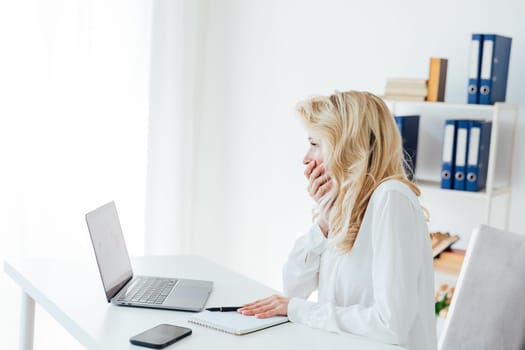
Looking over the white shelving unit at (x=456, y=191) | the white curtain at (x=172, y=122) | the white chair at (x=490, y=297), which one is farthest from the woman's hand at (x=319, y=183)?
the white curtain at (x=172, y=122)

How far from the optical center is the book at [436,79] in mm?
3016

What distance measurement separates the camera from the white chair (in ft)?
6.38

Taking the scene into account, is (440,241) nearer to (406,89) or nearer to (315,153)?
(406,89)

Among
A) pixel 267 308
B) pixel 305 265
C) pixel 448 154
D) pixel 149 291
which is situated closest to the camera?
pixel 267 308

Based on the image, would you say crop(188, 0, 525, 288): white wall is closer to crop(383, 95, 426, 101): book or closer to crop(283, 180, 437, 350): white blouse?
crop(383, 95, 426, 101): book

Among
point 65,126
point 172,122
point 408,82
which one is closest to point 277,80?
point 172,122

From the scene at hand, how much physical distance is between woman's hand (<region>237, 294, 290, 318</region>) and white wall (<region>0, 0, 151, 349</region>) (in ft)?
5.13

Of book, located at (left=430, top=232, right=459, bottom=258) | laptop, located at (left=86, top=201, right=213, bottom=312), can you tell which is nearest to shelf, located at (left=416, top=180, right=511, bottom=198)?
book, located at (left=430, top=232, right=459, bottom=258)

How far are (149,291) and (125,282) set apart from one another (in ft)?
0.31

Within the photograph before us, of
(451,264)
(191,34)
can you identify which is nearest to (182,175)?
(191,34)

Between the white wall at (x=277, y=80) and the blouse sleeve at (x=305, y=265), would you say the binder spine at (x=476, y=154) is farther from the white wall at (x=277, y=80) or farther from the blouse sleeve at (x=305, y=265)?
the blouse sleeve at (x=305, y=265)

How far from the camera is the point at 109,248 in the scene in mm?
1945

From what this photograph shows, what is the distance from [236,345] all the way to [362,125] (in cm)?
68

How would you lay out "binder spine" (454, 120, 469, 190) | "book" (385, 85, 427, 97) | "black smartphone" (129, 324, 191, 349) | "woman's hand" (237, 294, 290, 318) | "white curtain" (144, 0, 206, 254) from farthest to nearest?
"white curtain" (144, 0, 206, 254) → "book" (385, 85, 427, 97) → "binder spine" (454, 120, 469, 190) → "woman's hand" (237, 294, 290, 318) → "black smartphone" (129, 324, 191, 349)
